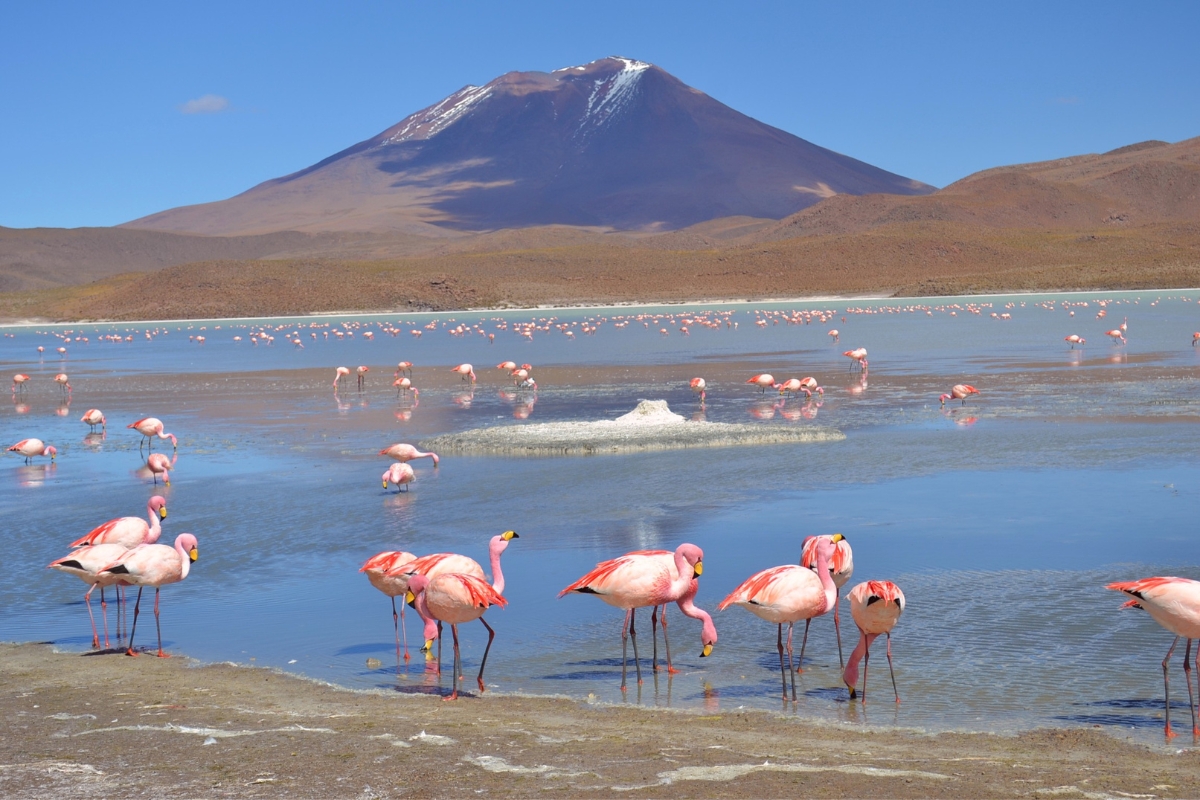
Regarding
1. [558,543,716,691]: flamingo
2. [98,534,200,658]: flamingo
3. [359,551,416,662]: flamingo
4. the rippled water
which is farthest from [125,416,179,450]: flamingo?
[558,543,716,691]: flamingo

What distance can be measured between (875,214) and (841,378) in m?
123

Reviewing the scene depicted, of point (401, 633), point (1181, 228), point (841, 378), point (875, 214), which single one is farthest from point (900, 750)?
point (875, 214)

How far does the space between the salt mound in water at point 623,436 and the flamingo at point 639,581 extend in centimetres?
775

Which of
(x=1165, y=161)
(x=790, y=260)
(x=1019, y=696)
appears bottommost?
(x=1019, y=696)

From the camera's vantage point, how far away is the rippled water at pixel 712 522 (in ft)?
22.6

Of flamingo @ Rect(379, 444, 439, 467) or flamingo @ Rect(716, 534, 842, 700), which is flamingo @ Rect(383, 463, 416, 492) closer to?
flamingo @ Rect(379, 444, 439, 467)

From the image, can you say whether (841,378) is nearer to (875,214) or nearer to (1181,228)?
(1181,228)

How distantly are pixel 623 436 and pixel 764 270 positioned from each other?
8433 cm

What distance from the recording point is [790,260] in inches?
3976

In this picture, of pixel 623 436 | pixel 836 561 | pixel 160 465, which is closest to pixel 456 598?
pixel 836 561

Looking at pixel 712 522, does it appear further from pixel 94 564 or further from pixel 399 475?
pixel 94 564

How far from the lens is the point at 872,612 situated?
6238 millimetres

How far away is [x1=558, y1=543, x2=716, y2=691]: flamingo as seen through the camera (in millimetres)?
6680

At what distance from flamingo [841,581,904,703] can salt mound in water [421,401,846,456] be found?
8.30 m
